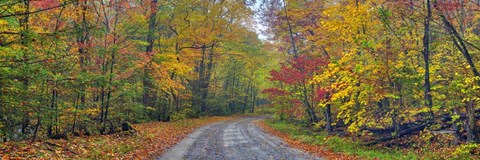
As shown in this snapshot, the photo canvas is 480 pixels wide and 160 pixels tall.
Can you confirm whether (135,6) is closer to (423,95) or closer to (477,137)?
(423,95)

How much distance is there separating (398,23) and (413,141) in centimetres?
446

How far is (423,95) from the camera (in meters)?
11.2

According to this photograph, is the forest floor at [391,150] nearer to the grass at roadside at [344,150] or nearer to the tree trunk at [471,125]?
the grass at roadside at [344,150]

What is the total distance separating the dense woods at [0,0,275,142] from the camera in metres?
7.04

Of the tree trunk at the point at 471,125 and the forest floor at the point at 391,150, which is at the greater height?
the tree trunk at the point at 471,125

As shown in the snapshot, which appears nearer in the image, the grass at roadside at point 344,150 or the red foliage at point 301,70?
the grass at roadside at point 344,150

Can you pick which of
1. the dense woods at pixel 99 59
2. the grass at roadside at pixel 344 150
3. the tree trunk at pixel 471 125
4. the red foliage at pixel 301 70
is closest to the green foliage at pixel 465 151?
the tree trunk at pixel 471 125

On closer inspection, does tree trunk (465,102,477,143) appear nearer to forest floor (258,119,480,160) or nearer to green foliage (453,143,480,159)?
forest floor (258,119,480,160)

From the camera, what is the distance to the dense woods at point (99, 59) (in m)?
7.04

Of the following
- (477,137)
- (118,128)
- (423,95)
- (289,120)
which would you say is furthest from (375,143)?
(289,120)

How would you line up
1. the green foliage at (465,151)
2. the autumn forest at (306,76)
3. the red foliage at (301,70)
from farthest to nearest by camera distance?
the red foliage at (301,70) → the green foliage at (465,151) → the autumn forest at (306,76)

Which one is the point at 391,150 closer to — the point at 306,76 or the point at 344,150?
the point at 344,150

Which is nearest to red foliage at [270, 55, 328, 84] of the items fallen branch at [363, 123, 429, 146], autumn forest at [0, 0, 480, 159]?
autumn forest at [0, 0, 480, 159]

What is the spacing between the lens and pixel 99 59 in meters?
13.1
